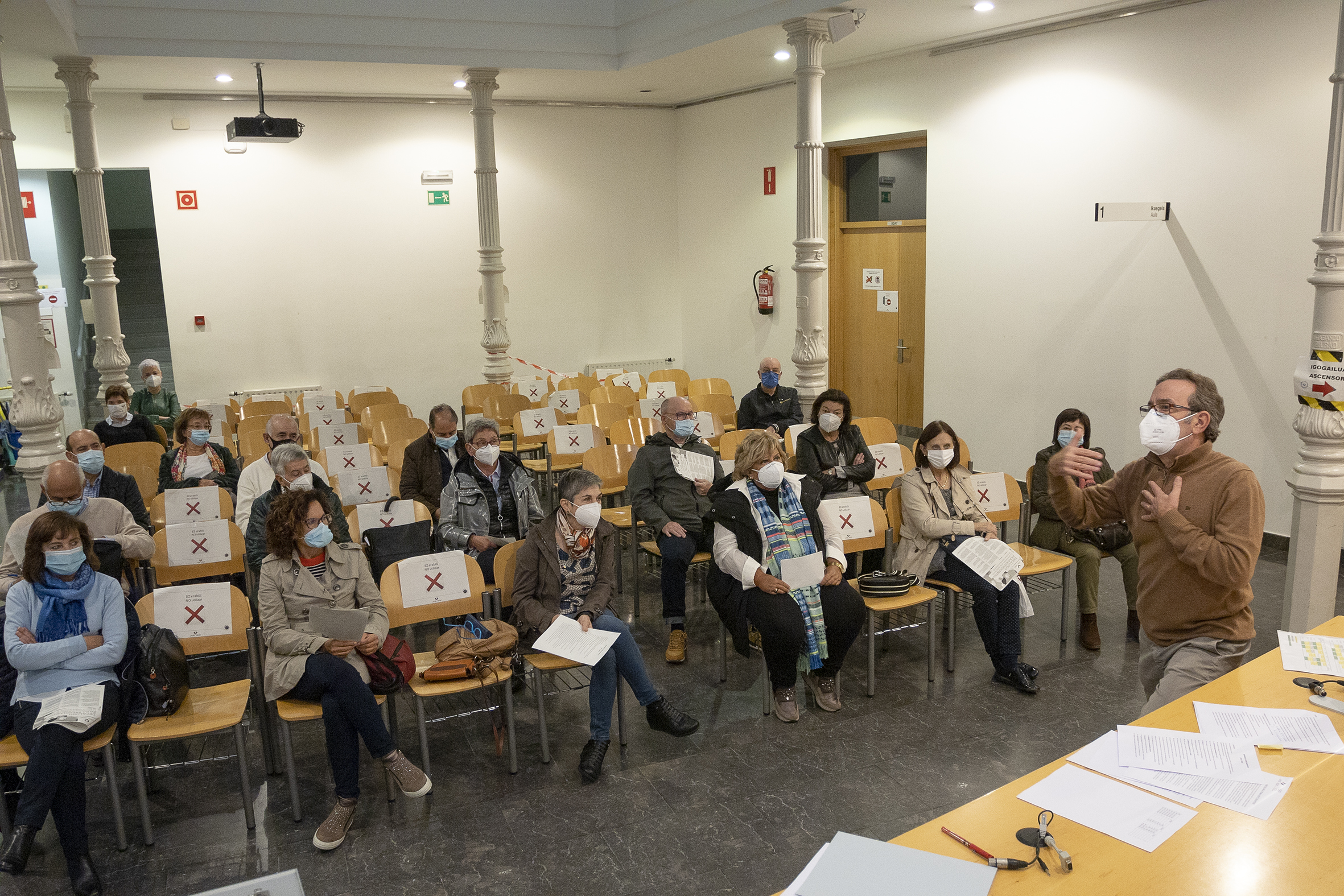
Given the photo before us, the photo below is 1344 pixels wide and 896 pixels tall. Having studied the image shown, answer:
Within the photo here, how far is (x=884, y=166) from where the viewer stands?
10742 millimetres

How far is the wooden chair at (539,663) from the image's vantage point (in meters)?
4.53

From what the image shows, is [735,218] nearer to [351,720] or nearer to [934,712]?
[934,712]

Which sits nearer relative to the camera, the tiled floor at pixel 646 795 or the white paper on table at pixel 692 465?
the tiled floor at pixel 646 795

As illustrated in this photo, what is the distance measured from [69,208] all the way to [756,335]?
869cm

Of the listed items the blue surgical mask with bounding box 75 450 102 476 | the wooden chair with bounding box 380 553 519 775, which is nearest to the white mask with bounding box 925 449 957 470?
the wooden chair with bounding box 380 553 519 775

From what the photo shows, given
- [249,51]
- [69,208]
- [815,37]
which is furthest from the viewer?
[69,208]

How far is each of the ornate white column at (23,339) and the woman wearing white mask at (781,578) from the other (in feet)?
13.8

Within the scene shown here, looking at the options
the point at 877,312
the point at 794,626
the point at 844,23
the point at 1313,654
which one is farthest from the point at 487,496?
the point at 877,312

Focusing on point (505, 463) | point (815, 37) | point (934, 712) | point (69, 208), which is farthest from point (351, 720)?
point (69, 208)

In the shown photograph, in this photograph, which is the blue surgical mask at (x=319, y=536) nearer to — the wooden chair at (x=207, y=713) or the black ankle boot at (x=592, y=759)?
the wooden chair at (x=207, y=713)

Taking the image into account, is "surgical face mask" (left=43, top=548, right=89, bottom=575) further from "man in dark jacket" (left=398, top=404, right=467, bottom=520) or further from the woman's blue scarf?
"man in dark jacket" (left=398, top=404, right=467, bottom=520)

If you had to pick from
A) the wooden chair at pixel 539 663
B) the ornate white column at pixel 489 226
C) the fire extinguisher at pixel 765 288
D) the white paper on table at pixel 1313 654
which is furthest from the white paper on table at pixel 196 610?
the fire extinguisher at pixel 765 288

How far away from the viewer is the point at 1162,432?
11.1 feet

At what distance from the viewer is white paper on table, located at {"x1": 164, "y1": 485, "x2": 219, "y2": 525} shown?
608 centimetres
